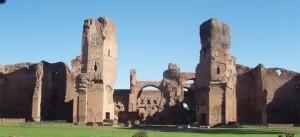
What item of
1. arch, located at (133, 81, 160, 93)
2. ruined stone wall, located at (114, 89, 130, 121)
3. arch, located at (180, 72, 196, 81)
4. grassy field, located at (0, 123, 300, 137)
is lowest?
grassy field, located at (0, 123, 300, 137)


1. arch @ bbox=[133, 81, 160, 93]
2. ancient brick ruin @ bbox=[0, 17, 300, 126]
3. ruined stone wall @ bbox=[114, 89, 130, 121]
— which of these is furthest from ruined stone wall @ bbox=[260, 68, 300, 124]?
ruined stone wall @ bbox=[114, 89, 130, 121]

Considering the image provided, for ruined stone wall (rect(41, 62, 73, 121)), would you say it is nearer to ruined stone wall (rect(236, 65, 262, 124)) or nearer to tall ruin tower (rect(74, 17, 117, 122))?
tall ruin tower (rect(74, 17, 117, 122))

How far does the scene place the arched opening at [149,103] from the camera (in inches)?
2103

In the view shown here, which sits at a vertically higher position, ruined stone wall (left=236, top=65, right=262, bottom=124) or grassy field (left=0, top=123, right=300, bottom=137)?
ruined stone wall (left=236, top=65, right=262, bottom=124)

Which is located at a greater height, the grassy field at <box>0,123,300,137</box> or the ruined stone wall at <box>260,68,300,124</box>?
the ruined stone wall at <box>260,68,300,124</box>

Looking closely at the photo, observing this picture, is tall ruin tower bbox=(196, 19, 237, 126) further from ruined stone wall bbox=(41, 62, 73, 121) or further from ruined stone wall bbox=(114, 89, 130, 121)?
ruined stone wall bbox=(114, 89, 130, 121)

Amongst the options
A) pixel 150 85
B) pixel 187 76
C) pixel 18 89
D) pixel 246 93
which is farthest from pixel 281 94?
pixel 18 89

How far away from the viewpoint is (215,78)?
3716 centimetres

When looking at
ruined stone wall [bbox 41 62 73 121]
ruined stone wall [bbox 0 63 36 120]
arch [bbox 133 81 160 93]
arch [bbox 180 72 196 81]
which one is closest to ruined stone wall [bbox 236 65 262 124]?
arch [bbox 180 72 196 81]

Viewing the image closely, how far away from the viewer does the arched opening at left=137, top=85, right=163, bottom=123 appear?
53.4 m

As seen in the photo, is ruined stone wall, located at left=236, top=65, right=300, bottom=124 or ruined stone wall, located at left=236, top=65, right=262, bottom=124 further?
ruined stone wall, located at left=236, top=65, right=262, bottom=124

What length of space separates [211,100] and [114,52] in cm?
1075

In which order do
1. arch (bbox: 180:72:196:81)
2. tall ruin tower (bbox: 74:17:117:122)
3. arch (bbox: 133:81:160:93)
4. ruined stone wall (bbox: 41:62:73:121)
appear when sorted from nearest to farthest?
tall ruin tower (bbox: 74:17:117:122) → ruined stone wall (bbox: 41:62:73:121) → arch (bbox: 180:72:196:81) → arch (bbox: 133:81:160:93)

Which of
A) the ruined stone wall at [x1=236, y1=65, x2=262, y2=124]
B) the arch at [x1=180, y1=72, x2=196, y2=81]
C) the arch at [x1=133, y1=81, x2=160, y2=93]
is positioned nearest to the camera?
the ruined stone wall at [x1=236, y1=65, x2=262, y2=124]
